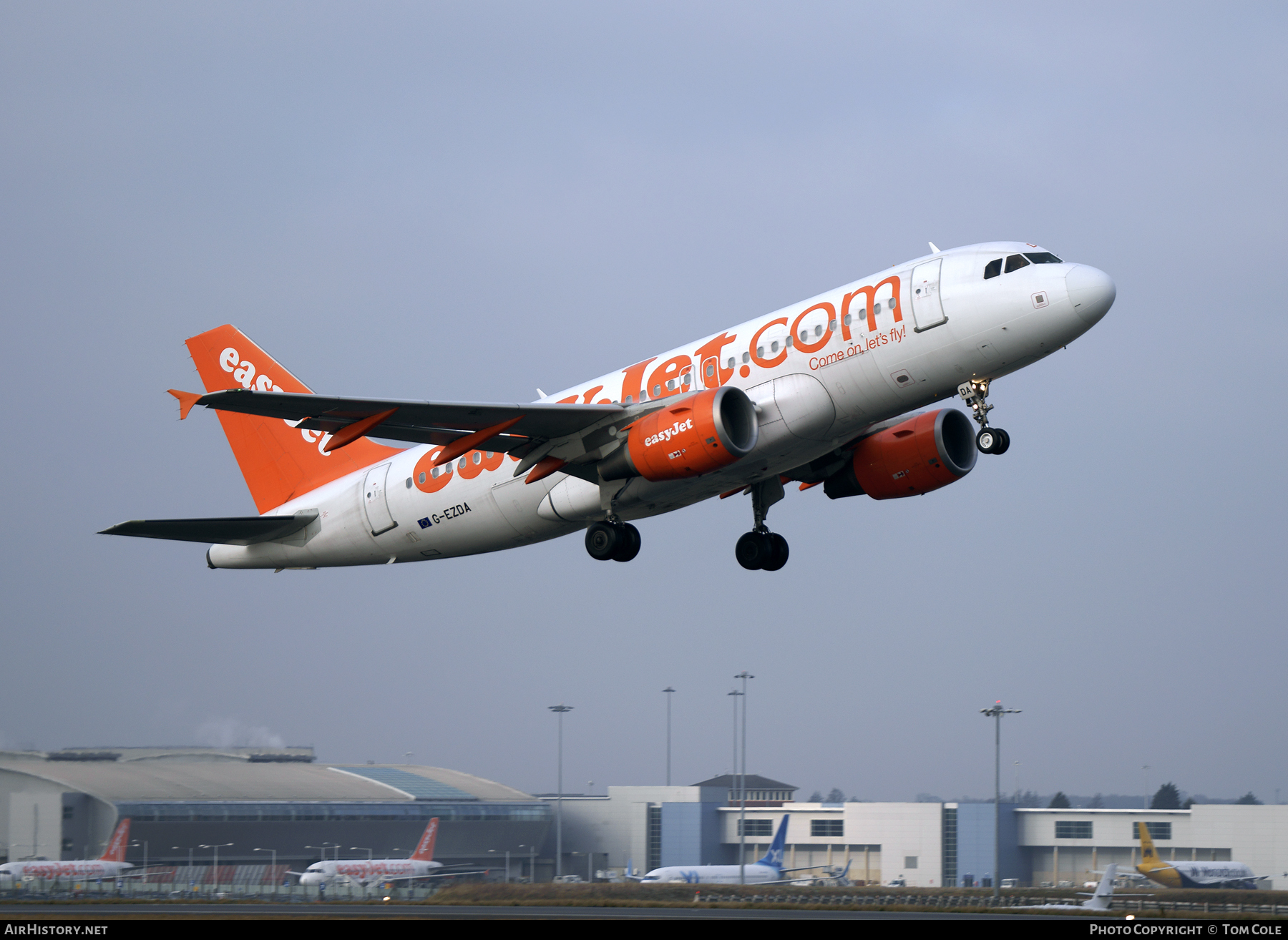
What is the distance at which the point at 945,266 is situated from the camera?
2889cm

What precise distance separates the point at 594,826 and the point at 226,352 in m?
38.8

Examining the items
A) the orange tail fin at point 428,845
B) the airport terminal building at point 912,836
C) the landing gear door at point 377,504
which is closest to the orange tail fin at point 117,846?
the orange tail fin at point 428,845

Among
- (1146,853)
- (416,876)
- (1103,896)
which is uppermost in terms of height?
(1103,896)

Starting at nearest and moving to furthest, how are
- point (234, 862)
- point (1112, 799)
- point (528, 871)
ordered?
point (234, 862)
point (528, 871)
point (1112, 799)

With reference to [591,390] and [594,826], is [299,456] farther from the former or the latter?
[594,826]

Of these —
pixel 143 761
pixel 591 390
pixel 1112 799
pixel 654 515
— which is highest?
pixel 591 390

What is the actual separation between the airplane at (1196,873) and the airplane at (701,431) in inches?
1231

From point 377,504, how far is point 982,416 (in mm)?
15986

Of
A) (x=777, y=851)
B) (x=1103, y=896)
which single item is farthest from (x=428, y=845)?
(x=1103, y=896)

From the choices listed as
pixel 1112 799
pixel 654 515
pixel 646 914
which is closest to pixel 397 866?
pixel 646 914

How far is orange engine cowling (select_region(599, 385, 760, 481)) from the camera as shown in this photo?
28.9 metres

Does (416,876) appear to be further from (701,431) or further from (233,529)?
(701,431)

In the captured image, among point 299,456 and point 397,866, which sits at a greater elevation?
point 299,456

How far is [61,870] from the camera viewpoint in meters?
50.1
